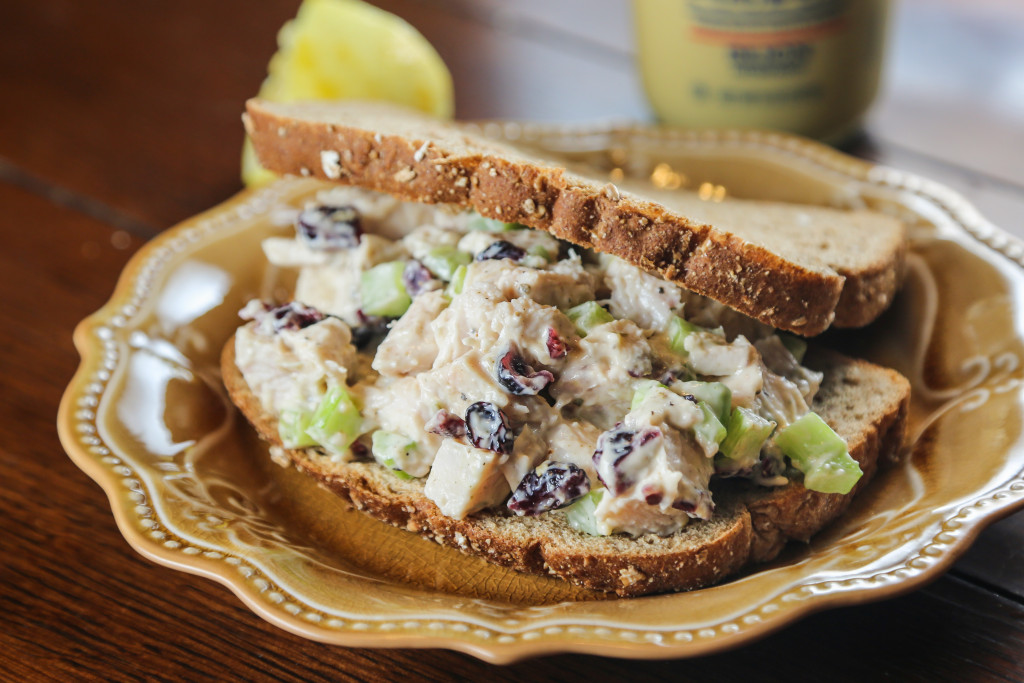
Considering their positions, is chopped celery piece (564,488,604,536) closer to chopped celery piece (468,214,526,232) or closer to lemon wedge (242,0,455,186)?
chopped celery piece (468,214,526,232)

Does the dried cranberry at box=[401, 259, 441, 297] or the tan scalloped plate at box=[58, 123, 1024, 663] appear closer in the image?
the tan scalloped plate at box=[58, 123, 1024, 663]

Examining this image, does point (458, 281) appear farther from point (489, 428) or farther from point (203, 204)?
point (203, 204)

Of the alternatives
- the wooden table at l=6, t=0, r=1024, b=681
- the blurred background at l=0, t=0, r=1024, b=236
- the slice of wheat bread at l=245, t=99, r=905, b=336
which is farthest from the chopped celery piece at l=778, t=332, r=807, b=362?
the blurred background at l=0, t=0, r=1024, b=236

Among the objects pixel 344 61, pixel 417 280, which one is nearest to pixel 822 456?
pixel 417 280

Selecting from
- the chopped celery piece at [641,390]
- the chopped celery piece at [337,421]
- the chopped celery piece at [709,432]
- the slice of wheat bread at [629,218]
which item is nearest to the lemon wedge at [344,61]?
the slice of wheat bread at [629,218]

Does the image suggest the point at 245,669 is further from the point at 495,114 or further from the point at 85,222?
the point at 495,114

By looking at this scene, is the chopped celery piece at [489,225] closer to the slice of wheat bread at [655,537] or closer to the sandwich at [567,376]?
the sandwich at [567,376]

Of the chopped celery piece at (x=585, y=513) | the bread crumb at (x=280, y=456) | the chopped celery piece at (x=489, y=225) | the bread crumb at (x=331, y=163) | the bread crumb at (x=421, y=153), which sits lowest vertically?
the bread crumb at (x=280, y=456)
